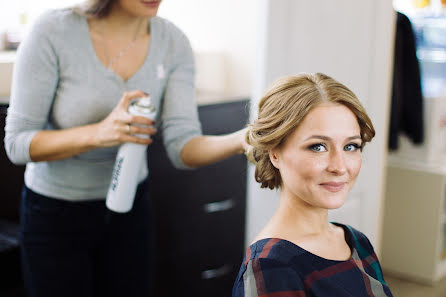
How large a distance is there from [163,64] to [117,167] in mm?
300

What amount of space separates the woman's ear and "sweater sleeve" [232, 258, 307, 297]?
18 centimetres

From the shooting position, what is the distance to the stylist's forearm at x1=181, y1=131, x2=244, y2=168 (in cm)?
126

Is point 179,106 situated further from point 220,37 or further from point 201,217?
point 220,37

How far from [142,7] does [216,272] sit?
1.42 metres

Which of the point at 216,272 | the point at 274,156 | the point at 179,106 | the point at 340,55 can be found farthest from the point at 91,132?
the point at 216,272

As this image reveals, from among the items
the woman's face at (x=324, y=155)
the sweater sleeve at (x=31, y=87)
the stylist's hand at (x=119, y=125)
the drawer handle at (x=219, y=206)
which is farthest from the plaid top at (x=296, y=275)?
the drawer handle at (x=219, y=206)

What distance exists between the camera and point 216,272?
2373 mm

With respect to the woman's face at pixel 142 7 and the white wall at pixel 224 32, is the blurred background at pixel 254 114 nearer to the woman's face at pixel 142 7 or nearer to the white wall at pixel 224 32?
the white wall at pixel 224 32

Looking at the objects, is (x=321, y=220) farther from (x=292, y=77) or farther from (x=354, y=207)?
(x=354, y=207)

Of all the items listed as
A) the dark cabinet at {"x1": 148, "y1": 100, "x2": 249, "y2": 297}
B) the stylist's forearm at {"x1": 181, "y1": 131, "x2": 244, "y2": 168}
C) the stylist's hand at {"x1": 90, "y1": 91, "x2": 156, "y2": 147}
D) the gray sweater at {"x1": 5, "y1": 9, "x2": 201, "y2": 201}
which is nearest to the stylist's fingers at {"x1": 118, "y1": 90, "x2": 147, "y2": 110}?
the stylist's hand at {"x1": 90, "y1": 91, "x2": 156, "y2": 147}

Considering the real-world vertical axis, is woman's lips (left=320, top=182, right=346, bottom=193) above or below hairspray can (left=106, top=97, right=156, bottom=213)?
above

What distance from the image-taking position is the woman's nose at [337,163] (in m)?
0.94

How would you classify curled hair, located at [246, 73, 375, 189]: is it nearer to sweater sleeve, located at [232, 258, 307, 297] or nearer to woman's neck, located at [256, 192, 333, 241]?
woman's neck, located at [256, 192, 333, 241]

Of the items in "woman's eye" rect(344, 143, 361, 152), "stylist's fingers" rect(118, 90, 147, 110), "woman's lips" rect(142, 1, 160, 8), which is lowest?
"woman's eye" rect(344, 143, 361, 152)
